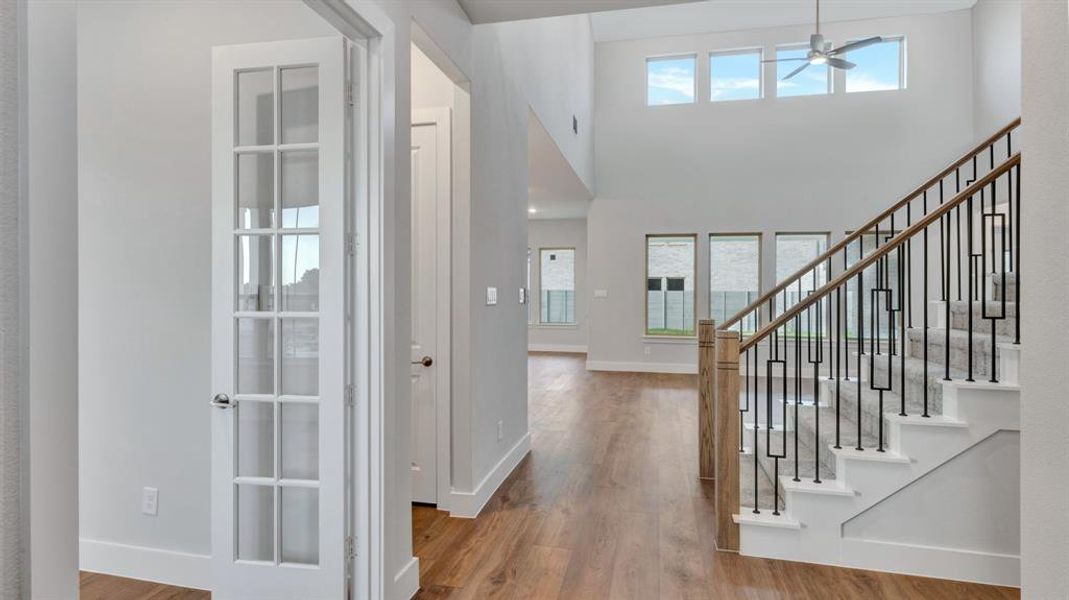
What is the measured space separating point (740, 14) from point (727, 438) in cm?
760

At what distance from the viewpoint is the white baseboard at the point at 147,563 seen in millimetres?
2264

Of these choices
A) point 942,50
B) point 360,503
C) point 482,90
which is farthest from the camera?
point 942,50

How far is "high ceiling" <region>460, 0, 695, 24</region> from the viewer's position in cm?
260

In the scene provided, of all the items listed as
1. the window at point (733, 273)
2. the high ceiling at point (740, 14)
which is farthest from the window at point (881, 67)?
the window at point (733, 273)

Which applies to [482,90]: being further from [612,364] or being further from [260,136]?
[612,364]

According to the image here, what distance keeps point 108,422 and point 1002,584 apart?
158 inches

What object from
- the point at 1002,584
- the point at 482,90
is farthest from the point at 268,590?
the point at 1002,584

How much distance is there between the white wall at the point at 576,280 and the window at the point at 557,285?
85 millimetres

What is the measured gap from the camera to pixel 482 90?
313 cm

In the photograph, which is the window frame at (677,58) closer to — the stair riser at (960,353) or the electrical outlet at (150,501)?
the stair riser at (960,353)

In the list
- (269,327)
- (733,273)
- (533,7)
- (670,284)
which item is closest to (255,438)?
(269,327)

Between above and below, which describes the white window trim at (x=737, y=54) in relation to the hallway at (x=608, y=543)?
above

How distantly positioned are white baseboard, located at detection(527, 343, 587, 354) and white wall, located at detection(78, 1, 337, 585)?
890cm

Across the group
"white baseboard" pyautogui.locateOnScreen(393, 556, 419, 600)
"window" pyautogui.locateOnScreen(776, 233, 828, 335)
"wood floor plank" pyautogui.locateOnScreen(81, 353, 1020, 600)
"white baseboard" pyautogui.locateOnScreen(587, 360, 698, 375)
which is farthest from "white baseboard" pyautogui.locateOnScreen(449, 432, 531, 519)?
"window" pyautogui.locateOnScreen(776, 233, 828, 335)
